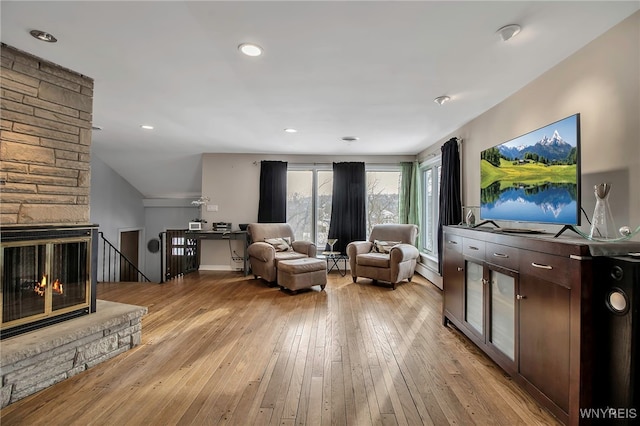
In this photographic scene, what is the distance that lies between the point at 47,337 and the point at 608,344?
3.24 m

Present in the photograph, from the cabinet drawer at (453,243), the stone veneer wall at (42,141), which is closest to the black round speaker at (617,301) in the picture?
the cabinet drawer at (453,243)

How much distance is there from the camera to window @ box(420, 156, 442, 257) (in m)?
5.13

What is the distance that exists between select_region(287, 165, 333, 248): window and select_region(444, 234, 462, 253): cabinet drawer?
3119mm

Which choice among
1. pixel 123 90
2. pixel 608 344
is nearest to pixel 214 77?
pixel 123 90

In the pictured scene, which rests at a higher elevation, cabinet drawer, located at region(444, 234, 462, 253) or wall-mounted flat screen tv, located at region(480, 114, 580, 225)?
wall-mounted flat screen tv, located at region(480, 114, 580, 225)

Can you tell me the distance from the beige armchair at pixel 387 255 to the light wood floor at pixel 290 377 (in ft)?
3.41

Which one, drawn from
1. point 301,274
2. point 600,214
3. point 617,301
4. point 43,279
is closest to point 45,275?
point 43,279

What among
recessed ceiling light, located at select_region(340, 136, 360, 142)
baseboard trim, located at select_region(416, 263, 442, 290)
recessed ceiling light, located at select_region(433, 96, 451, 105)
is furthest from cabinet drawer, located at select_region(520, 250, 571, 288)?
recessed ceiling light, located at select_region(340, 136, 360, 142)

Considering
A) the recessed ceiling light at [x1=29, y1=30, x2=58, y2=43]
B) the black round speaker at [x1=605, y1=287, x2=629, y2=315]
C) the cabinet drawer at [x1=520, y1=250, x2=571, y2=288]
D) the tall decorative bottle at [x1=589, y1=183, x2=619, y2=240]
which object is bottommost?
the black round speaker at [x1=605, y1=287, x2=629, y2=315]

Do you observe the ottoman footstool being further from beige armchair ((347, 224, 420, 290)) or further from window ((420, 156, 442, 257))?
window ((420, 156, 442, 257))

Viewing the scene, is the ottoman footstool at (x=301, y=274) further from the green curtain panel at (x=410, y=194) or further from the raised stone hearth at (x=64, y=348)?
the green curtain panel at (x=410, y=194)

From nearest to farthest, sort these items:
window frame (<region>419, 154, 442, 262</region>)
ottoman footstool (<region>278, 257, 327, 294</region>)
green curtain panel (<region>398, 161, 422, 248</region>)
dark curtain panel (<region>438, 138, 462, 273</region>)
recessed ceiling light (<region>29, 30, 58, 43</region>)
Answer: recessed ceiling light (<region>29, 30, 58, 43</region>) < dark curtain panel (<region>438, 138, 462, 273</region>) < ottoman footstool (<region>278, 257, 327, 294</region>) < window frame (<region>419, 154, 442, 262</region>) < green curtain panel (<region>398, 161, 422, 248</region>)

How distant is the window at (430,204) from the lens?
513 cm

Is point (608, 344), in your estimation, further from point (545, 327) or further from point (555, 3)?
point (555, 3)
